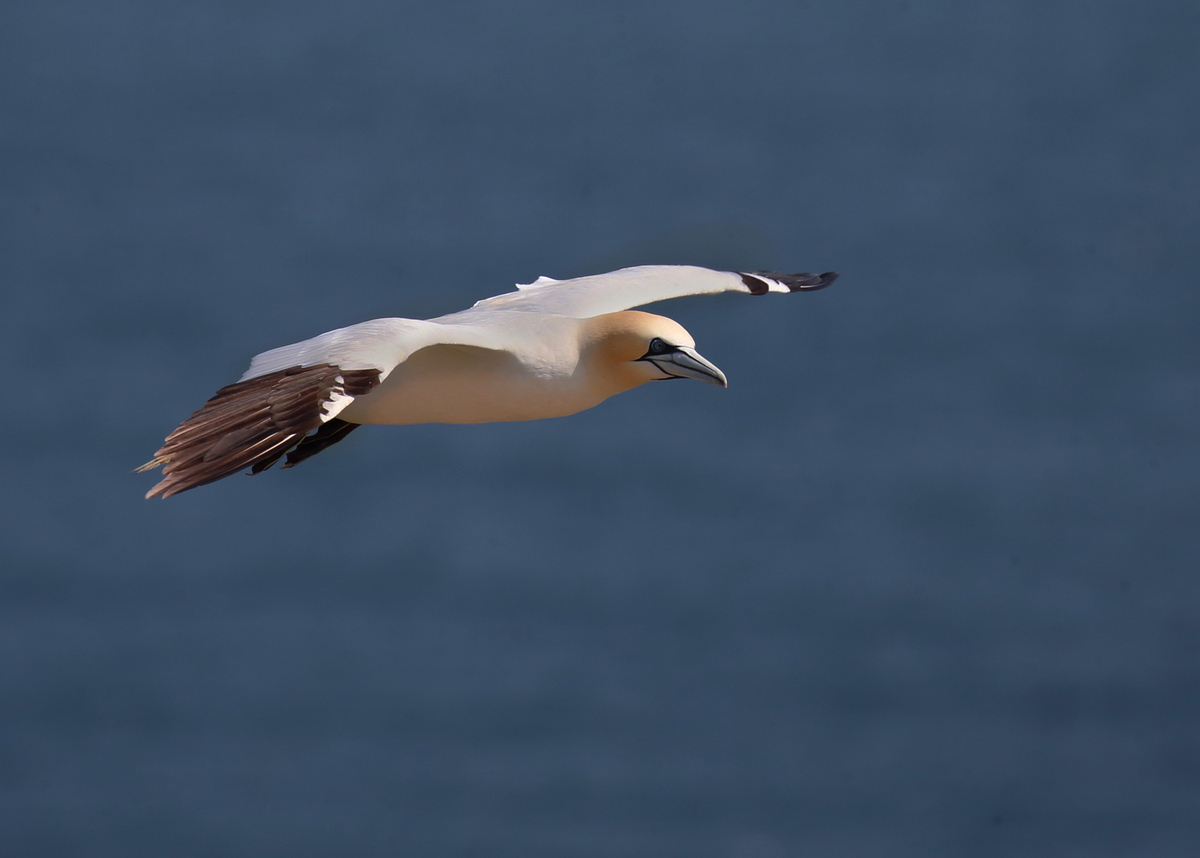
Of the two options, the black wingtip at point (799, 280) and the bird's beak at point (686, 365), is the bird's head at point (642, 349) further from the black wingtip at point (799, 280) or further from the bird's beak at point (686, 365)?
the black wingtip at point (799, 280)

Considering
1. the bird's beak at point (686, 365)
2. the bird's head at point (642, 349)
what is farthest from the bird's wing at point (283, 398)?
the bird's beak at point (686, 365)

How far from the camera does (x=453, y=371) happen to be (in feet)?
38.9

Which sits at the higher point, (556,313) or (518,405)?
(556,313)

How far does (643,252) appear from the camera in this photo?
17.4m

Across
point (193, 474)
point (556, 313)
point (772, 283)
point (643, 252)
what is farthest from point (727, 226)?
point (193, 474)

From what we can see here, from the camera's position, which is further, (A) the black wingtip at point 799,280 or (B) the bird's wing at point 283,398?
(A) the black wingtip at point 799,280

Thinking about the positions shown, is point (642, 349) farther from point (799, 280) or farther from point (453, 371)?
point (799, 280)

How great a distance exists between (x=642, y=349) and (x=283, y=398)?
9.80ft

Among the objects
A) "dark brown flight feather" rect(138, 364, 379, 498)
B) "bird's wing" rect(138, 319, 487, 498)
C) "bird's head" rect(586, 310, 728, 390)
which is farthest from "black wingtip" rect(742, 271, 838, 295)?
"dark brown flight feather" rect(138, 364, 379, 498)

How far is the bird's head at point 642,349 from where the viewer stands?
1213 centimetres

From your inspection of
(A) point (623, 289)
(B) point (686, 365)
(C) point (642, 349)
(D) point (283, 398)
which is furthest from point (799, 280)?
(D) point (283, 398)

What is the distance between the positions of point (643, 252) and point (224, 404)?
25.5 ft

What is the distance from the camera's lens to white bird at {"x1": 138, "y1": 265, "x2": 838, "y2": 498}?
9.83 m

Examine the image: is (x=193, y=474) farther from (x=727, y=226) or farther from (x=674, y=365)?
(x=727, y=226)
